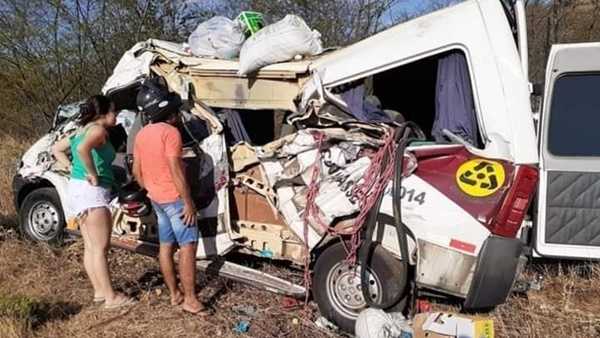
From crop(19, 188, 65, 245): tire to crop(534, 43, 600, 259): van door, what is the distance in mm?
4641

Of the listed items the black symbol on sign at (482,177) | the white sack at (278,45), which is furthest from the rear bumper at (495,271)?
the white sack at (278,45)

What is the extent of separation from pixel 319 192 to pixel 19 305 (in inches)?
92.5

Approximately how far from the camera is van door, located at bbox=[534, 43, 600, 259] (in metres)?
4.97

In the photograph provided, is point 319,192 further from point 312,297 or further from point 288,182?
point 312,297

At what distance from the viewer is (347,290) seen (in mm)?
4773

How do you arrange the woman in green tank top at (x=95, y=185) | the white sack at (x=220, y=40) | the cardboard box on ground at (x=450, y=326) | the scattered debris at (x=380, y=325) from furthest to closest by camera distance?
the white sack at (x=220, y=40) → the woman in green tank top at (x=95, y=185) → the scattered debris at (x=380, y=325) → the cardboard box on ground at (x=450, y=326)

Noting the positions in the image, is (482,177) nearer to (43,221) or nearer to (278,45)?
(278,45)

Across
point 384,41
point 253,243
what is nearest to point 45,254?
point 253,243

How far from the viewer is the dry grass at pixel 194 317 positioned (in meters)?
4.71

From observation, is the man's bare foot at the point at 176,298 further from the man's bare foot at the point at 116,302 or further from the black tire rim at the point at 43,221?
the black tire rim at the point at 43,221

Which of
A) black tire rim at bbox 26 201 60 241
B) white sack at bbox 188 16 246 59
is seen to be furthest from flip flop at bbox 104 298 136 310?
white sack at bbox 188 16 246 59

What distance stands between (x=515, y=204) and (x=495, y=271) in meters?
0.46

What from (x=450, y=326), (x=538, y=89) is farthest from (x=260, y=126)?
(x=450, y=326)

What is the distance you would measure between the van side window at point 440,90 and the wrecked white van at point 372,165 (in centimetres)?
1
